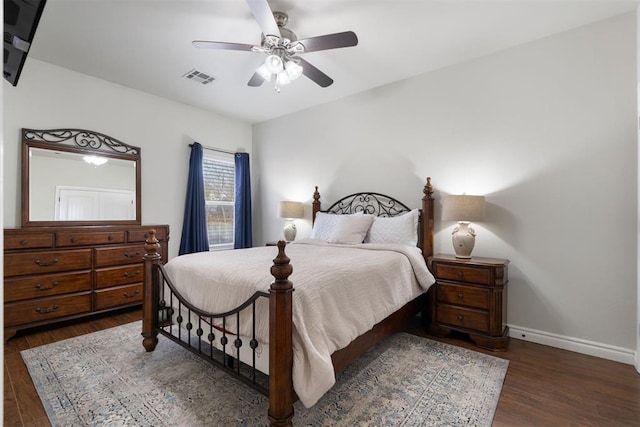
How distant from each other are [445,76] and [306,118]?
198 cm

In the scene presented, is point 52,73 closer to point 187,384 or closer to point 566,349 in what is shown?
point 187,384

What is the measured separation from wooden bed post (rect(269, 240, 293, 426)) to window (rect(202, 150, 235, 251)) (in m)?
3.47

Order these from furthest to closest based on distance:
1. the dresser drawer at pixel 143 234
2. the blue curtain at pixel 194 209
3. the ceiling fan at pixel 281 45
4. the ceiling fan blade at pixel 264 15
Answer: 1. the blue curtain at pixel 194 209
2. the dresser drawer at pixel 143 234
3. the ceiling fan at pixel 281 45
4. the ceiling fan blade at pixel 264 15

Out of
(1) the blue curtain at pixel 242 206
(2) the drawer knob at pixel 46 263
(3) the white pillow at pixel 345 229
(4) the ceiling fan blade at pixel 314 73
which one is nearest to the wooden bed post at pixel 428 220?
(3) the white pillow at pixel 345 229

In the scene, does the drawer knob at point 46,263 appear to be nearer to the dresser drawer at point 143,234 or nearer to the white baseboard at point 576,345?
the dresser drawer at point 143,234

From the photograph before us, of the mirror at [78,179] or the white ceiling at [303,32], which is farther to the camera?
the mirror at [78,179]

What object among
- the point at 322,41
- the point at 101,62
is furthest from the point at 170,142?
the point at 322,41

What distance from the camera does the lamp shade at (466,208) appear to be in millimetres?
2807

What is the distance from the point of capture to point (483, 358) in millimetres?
2479

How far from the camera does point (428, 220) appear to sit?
3.30m

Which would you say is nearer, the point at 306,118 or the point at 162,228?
the point at 162,228

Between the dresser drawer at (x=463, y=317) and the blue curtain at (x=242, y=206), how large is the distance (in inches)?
124

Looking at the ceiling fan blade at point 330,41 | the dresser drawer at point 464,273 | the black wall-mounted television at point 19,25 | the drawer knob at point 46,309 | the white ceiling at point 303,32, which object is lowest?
the drawer knob at point 46,309

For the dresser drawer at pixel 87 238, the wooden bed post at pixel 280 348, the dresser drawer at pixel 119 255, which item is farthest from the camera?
the dresser drawer at pixel 119 255
